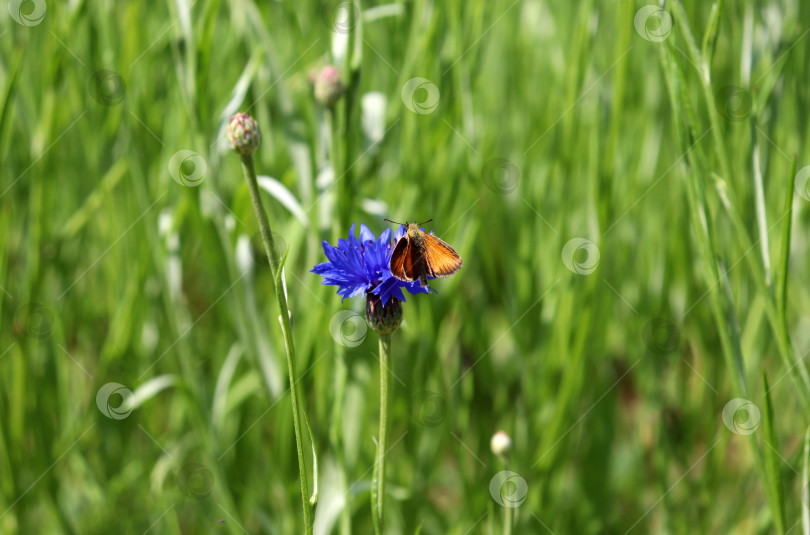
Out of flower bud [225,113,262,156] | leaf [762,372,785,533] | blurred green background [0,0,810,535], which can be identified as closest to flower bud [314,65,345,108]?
blurred green background [0,0,810,535]

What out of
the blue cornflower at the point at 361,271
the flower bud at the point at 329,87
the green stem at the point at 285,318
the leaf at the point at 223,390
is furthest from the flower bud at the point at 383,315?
the leaf at the point at 223,390

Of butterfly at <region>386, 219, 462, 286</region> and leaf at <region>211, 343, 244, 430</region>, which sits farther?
leaf at <region>211, 343, 244, 430</region>

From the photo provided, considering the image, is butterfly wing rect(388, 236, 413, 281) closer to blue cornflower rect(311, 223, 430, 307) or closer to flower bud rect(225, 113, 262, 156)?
blue cornflower rect(311, 223, 430, 307)

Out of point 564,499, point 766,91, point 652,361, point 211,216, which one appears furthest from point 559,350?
point 211,216

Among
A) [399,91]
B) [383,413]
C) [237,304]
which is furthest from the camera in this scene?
[399,91]

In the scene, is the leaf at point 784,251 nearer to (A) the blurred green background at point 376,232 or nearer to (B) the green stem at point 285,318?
(A) the blurred green background at point 376,232

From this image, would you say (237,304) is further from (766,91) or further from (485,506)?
(766,91)

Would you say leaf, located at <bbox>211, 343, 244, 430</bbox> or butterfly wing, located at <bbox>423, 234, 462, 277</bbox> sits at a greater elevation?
butterfly wing, located at <bbox>423, 234, 462, 277</bbox>

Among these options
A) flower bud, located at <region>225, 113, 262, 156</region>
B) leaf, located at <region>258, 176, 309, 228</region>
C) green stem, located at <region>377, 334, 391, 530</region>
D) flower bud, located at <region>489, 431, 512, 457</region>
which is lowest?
flower bud, located at <region>489, 431, 512, 457</region>
